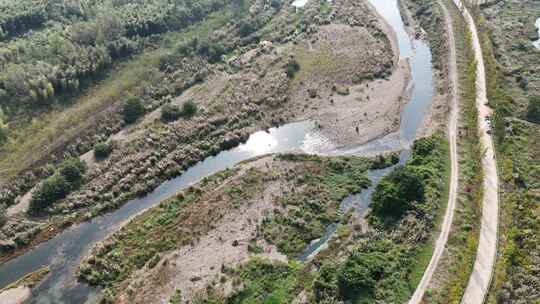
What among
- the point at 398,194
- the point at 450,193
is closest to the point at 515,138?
the point at 450,193

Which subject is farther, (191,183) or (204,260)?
(191,183)

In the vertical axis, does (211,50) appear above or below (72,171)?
above

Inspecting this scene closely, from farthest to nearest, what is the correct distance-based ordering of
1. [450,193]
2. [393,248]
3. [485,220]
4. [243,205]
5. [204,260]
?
[243,205], [450,193], [485,220], [204,260], [393,248]

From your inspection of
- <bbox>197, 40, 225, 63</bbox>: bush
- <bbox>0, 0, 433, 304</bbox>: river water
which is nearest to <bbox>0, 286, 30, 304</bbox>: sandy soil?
<bbox>0, 0, 433, 304</bbox>: river water

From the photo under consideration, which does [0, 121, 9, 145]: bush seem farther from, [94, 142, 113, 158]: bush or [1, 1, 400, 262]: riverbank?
[1, 1, 400, 262]: riverbank

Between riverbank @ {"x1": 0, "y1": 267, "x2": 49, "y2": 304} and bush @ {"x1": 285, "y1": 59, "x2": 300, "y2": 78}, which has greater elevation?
bush @ {"x1": 285, "y1": 59, "x2": 300, "y2": 78}

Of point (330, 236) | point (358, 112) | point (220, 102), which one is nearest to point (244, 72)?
point (220, 102)

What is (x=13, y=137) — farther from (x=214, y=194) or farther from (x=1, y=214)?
(x=214, y=194)

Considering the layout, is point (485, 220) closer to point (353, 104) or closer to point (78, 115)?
point (353, 104)

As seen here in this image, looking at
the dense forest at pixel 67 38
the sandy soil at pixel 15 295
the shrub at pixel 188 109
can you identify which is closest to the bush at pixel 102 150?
the shrub at pixel 188 109
